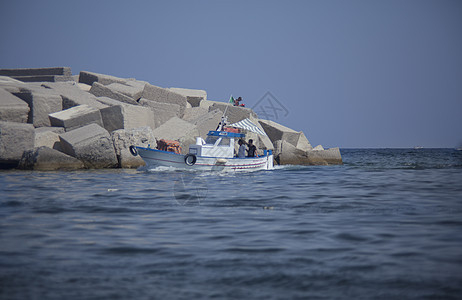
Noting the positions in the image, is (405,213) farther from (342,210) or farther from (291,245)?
(291,245)

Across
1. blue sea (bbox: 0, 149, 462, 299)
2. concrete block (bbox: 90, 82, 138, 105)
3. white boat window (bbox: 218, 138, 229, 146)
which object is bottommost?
blue sea (bbox: 0, 149, 462, 299)

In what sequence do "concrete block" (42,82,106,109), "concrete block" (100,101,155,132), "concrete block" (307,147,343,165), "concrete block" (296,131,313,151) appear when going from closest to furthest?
"concrete block" (100,101,155,132), "concrete block" (42,82,106,109), "concrete block" (307,147,343,165), "concrete block" (296,131,313,151)

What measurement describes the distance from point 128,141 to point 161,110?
534cm

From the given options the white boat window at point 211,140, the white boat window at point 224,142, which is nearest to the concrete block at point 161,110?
the white boat window at point 211,140

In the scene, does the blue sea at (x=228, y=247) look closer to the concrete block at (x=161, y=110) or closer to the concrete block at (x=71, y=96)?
the concrete block at (x=71, y=96)

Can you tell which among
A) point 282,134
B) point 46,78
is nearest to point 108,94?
point 46,78

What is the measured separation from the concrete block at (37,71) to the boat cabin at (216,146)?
49.5 ft

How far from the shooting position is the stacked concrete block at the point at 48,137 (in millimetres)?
18328

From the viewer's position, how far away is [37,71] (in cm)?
3027

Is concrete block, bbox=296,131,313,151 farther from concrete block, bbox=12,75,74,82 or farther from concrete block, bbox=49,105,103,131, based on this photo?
concrete block, bbox=12,75,74,82

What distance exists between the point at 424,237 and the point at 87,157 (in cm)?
1482

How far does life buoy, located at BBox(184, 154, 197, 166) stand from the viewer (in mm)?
17422

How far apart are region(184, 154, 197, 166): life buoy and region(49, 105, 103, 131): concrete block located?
5694 mm

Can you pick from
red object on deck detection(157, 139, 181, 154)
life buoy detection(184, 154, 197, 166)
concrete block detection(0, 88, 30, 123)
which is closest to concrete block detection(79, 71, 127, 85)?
concrete block detection(0, 88, 30, 123)
